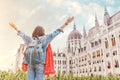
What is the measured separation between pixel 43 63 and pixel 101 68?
34.9 meters

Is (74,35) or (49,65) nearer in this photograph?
(49,65)

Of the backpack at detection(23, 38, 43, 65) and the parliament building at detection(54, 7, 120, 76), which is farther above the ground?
the parliament building at detection(54, 7, 120, 76)

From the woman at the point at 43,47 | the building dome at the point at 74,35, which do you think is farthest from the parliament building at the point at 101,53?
the woman at the point at 43,47

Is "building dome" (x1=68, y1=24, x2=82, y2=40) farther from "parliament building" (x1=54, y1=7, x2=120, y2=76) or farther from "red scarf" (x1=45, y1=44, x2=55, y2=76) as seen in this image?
"red scarf" (x1=45, y1=44, x2=55, y2=76)

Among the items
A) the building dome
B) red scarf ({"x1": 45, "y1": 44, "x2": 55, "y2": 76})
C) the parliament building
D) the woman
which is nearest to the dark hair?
the woman

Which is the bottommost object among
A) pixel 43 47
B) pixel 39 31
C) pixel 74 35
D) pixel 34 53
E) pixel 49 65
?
pixel 49 65

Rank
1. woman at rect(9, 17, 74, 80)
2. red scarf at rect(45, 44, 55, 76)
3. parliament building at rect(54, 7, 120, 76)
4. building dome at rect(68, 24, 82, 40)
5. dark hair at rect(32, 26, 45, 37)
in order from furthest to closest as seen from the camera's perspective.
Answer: building dome at rect(68, 24, 82, 40) → parliament building at rect(54, 7, 120, 76) → dark hair at rect(32, 26, 45, 37) → red scarf at rect(45, 44, 55, 76) → woman at rect(9, 17, 74, 80)

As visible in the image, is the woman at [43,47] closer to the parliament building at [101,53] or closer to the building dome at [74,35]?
the parliament building at [101,53]

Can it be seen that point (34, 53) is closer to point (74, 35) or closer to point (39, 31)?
point (39, 31)

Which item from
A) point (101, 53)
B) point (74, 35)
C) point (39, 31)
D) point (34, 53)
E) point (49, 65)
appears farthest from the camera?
point (74, 35)

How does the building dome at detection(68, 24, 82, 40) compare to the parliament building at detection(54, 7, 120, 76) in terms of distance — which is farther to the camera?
the building dome at detection(68, 24, 82, 40)

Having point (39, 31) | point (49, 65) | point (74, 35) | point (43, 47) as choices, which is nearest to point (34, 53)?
point (43, 47)

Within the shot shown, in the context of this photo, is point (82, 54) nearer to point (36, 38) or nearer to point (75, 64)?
point (75, 64)

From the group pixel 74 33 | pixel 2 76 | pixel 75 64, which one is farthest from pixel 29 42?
pixel 74 33
